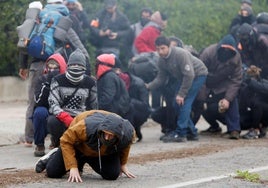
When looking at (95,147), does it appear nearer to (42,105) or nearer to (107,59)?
(42,105)

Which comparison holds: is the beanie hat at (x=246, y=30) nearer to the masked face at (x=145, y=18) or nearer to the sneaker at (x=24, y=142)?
the masked face at (x=145, y=18)

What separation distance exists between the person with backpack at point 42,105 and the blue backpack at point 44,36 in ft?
2.40

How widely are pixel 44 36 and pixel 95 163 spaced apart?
357 centimetres

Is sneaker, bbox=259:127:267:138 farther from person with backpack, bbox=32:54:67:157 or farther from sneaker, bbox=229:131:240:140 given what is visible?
person with backpack, bbox=32:54:67:157

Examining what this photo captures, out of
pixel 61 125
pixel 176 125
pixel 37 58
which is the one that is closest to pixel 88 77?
pixel 61 125

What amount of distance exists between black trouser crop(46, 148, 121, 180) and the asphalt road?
0.08 m

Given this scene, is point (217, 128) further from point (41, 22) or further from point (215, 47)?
point (41, 22)

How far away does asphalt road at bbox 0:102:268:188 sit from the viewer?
10375 millimetres

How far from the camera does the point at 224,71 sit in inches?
590

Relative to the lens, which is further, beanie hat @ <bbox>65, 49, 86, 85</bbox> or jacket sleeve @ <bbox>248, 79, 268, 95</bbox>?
jacket sleeve @ <bbox>248, 79, 268, 95</bbox>

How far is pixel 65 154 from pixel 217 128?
19.9 feet

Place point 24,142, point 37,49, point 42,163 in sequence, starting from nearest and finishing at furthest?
point 42,163 < point 37,49 < point 24,142

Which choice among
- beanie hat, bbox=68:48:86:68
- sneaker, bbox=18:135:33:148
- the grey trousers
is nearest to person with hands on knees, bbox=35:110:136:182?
beanie hat, bbox=68:48:86:68

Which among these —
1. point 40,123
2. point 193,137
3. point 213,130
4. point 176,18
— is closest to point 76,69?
point 40,123
